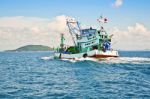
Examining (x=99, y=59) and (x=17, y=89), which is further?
(x=99, y=59)

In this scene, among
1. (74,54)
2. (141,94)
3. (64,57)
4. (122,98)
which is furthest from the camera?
(64,57)

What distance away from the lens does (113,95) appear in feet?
111

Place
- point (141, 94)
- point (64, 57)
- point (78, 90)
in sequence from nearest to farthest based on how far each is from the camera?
1. point (141, 94)
2. point (78, 90)
3. point (64, 57)

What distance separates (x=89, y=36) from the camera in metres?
103

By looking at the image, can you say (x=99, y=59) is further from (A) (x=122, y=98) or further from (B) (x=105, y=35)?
(A) (x=122, y=98)

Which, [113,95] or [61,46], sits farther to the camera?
[61,46]

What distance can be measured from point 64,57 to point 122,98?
83.2 metres

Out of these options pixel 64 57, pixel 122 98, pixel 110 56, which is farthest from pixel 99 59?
pixel 122 98

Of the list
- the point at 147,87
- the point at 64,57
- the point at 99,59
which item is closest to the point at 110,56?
the point at 99,59

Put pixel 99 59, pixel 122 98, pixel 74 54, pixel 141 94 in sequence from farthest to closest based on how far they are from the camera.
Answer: pixel 74 54
pixel 99 59
pixel 141 94
pixel 122 98

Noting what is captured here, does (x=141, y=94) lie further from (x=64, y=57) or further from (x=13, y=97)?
(x=64, y=57)

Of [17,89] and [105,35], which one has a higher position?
[105,35]

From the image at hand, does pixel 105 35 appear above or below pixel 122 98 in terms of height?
above

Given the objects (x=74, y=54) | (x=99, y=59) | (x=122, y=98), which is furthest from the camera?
(x=74, y=54)
